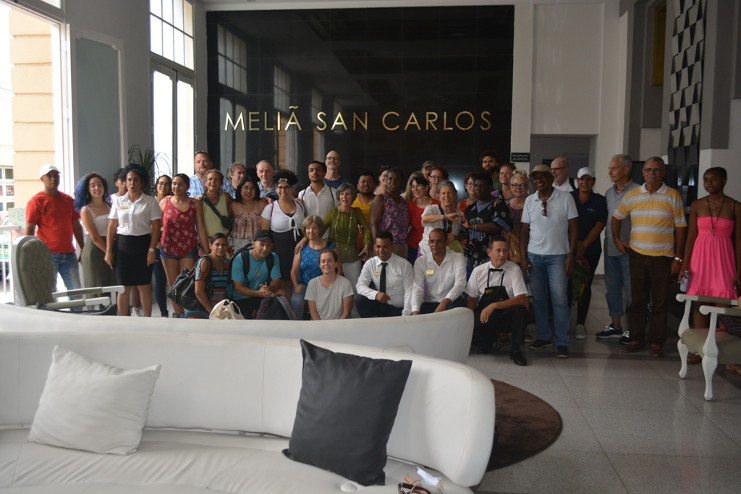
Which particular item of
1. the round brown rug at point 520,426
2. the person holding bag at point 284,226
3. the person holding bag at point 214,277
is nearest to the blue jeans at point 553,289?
the round brown rug at point 520,426

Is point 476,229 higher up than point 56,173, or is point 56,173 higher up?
point 56,173

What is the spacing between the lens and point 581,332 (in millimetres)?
6809

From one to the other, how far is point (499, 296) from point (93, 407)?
146 inches

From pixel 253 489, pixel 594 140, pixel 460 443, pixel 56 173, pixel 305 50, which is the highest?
pixel 305 50

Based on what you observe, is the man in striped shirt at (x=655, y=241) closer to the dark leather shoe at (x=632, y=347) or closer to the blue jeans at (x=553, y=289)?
the dark leather shoe at (x=632, y=347)

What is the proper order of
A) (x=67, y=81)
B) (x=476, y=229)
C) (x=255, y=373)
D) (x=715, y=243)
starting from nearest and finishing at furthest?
(x=255, y=373)
(x=715, y=243)
(x=476, y=229)
(x=67, y=81)

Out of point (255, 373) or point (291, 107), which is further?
point (291, 107)

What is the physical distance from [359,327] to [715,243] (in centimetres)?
383

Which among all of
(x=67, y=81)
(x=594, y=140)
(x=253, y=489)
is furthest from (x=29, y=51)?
(x=594, y=140)

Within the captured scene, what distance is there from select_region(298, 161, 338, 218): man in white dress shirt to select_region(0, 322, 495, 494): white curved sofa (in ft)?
11.5

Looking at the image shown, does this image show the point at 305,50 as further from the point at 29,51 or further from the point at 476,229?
the point at 476,229

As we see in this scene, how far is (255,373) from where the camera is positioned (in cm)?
287

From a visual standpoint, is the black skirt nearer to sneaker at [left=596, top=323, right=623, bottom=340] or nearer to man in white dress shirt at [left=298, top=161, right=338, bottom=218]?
man in white dress shirt at [left=298, top=161, right=338, bottom=218]

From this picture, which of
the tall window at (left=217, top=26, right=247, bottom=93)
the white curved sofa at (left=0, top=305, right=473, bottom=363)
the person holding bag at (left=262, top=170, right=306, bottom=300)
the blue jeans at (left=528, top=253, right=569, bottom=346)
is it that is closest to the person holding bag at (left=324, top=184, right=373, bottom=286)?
the person holding bag at (left=262, top=170, right=306, bottom=300)
